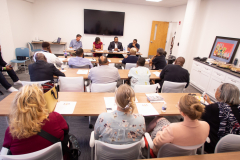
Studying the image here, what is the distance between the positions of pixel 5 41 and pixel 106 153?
569 cm

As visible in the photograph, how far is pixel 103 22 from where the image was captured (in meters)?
8.30

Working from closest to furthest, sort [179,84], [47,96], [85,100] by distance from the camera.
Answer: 1. [47,96]
2. [85,100]
3. [179,84]

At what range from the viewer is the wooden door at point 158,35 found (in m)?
8.91

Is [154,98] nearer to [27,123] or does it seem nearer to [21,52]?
[27,123]

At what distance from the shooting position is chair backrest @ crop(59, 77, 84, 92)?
2779 mm

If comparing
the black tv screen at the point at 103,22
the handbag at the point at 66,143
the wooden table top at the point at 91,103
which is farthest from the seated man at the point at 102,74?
the black tv screen at the point at 103,22

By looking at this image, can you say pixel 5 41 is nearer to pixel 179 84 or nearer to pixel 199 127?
pixel 179 84

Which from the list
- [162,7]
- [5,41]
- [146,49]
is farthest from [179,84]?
[162,7]

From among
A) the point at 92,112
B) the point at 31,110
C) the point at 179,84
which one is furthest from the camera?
the point at 179,84

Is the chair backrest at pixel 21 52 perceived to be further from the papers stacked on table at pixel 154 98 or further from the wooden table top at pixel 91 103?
the papers stacked on table at pixel 154 98

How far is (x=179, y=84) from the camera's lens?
115 inches

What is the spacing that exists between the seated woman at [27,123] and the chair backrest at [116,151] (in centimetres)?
45

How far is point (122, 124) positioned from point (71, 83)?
5.71ft

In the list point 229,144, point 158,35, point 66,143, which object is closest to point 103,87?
point 66,143
